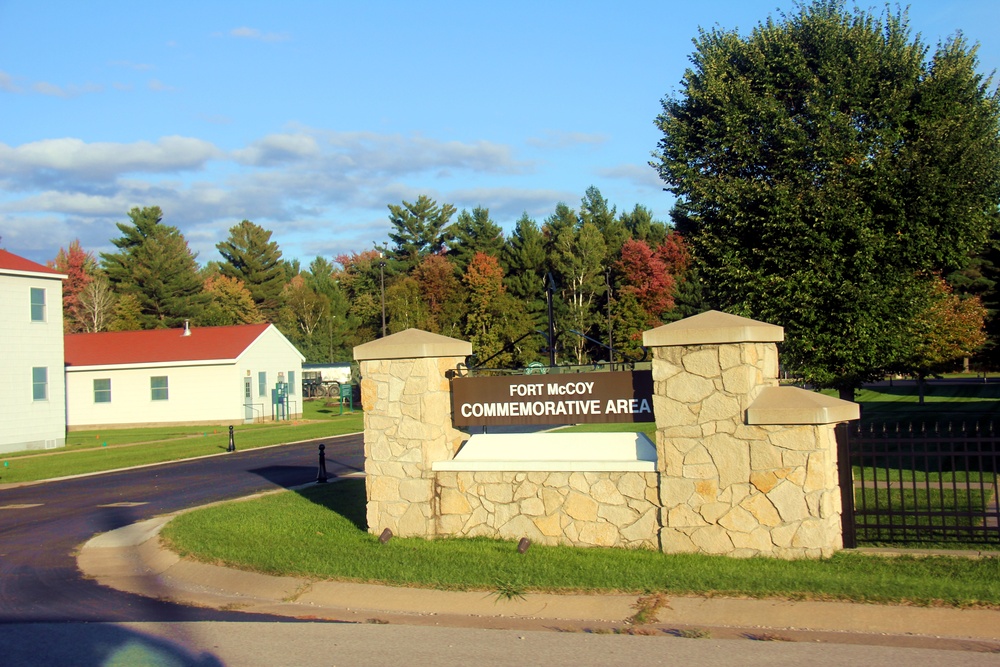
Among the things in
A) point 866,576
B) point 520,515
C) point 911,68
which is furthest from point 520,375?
point 911,68

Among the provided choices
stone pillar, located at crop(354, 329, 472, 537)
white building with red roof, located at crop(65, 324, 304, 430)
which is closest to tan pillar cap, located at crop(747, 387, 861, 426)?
stone pillar, located at crop(354, 329, 472, 537)

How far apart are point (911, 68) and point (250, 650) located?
54.5ft

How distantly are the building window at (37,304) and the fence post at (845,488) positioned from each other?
1180 inches

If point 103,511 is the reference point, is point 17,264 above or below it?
above

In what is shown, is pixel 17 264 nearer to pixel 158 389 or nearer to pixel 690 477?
pixel 158 389

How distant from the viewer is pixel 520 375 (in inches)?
423

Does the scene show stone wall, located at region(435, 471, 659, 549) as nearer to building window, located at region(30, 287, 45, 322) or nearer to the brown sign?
the brown sign

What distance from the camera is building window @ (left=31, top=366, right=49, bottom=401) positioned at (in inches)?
1248

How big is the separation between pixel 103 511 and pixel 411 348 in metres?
8.27

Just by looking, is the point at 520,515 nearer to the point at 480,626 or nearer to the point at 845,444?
the point at 480,626

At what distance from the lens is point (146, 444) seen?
32.1 meters

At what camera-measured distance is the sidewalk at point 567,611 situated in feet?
23.4

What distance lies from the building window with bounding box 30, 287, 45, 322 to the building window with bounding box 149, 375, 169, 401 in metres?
11.0

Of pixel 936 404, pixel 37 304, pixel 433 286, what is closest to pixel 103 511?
pixel 37 304
